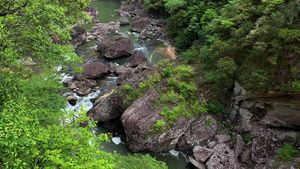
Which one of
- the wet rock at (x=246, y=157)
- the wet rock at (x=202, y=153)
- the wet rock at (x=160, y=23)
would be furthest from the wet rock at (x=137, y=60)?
the wet rock at (x=246, y=157)

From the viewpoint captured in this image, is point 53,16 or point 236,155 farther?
point 236,155

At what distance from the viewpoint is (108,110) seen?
16.3 m

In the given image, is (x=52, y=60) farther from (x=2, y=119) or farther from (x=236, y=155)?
(x=236, y=155)

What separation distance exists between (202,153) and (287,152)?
195 inches

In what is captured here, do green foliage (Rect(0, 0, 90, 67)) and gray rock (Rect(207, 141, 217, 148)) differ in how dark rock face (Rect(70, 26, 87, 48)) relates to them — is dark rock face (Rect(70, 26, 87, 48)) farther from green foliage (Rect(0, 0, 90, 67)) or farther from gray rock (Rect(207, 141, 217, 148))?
gray rock (Rect(207, 141, 217, 148))

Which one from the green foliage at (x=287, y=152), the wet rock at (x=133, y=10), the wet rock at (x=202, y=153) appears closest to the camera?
the green foliage at (x=287, y=152)

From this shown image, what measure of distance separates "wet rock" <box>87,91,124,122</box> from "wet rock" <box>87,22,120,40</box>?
1814 cm

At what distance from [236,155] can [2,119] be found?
13.1 metres

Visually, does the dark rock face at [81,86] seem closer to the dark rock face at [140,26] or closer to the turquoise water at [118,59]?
the turquoise water at [118,59]

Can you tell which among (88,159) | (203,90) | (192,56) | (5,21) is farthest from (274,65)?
(5,21)

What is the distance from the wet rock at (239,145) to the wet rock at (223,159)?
44 centimetres

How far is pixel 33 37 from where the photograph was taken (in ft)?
21.7

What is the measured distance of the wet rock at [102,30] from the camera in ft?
105

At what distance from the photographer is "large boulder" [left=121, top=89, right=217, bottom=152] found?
13.9 meters
